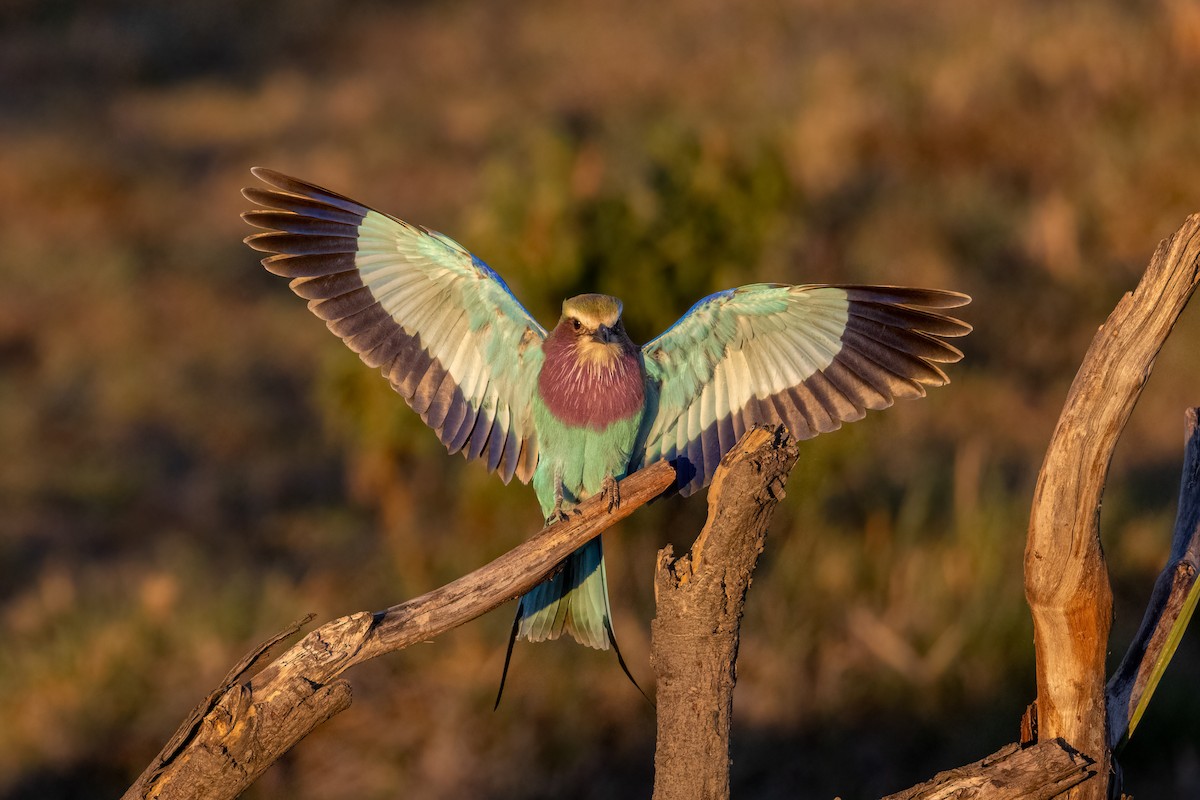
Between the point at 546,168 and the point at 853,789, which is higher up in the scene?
the point at 546,168

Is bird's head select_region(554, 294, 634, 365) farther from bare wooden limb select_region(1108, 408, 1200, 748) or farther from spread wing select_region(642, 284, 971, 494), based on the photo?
bare wooden limb select_region(1108, 408, 1200, 748)

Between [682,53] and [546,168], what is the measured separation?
10496 mm

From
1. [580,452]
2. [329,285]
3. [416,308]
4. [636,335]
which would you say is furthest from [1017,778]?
[636,335]

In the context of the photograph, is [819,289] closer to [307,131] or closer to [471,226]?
[471,226]

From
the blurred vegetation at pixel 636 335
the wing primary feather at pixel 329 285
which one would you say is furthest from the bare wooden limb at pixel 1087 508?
the blurred vegetation at pixel 636 335

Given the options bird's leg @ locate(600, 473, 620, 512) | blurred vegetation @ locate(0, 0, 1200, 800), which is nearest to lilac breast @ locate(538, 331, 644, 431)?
bird's leg @ locate(600, 473, 620, 512)

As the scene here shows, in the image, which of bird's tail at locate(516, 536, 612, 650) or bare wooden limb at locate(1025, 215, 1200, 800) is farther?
bird's tail at locate(516, 536, 612, 650)

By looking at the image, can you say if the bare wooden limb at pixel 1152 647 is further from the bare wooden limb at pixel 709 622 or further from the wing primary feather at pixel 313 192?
the wing primary feather at pixel 313 192

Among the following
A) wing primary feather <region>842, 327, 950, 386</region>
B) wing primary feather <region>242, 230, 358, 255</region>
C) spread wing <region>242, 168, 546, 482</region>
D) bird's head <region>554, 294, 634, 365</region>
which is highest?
wing primary feather <region>242, 230, 358, 255</region>

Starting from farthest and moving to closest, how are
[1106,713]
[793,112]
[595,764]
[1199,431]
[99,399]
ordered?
[793,112] → [99,399] → [595,764] → [1199,431] → [1106,713]

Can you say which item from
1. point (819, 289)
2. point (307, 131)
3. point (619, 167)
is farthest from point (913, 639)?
Result: point (307, 131)

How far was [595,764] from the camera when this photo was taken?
19.6 feet

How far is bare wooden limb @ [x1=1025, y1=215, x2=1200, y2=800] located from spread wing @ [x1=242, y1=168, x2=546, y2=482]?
1482 millimetres

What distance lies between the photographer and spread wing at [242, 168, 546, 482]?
148 inches
